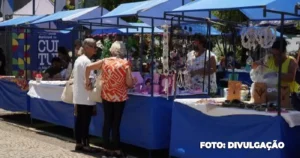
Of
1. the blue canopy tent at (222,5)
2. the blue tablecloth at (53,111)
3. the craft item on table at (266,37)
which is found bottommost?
the blue tablecloth at (53,111)

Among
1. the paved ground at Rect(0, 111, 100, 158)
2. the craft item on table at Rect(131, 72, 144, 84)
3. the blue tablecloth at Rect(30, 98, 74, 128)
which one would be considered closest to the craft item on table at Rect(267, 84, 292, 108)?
the craft item on table at Rect(131, 72, 144, 84)

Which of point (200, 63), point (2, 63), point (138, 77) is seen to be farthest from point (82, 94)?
point (2, 63)

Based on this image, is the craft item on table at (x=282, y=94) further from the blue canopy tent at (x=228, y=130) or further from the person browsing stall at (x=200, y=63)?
the person browsing stall at (x=200, y=63)

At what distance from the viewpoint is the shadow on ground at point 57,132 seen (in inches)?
303

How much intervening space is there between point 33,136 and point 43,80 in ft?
4.08

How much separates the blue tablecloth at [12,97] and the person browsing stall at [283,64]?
575 cm

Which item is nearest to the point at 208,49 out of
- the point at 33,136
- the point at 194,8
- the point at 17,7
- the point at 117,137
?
the point at 194,8

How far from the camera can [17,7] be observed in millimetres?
19984

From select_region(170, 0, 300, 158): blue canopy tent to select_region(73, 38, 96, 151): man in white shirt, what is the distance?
149 cm

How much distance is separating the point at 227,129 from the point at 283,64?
103 centimetres

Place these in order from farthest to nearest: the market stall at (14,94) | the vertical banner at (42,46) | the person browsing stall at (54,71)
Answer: the vertical banner at (42,46) → the market stall at (14,94) → the person browsing stall at (54,71)

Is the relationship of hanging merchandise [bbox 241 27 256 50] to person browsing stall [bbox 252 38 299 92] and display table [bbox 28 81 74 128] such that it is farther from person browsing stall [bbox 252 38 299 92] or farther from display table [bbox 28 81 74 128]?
display table [bbox 28 81 74 128]

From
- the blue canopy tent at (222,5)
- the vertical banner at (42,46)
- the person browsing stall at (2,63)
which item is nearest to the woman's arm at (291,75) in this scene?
the blue canopy tent at (222,5)

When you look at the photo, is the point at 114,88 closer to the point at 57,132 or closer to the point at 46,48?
the point at 57,132
